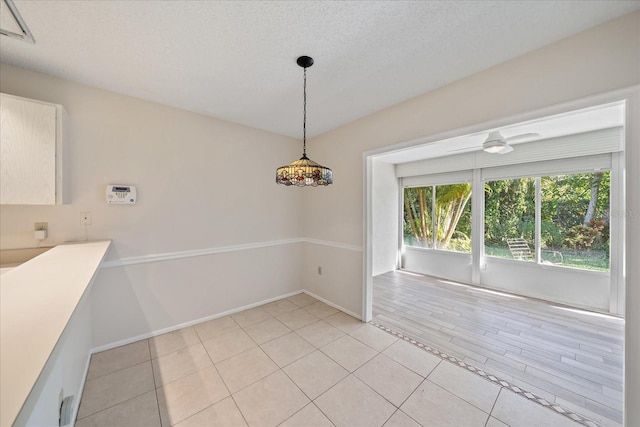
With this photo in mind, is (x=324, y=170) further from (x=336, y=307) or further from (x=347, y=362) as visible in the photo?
(x=336, y=307)

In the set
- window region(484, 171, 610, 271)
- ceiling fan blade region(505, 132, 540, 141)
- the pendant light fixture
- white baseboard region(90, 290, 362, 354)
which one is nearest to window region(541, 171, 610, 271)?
window region(484, 171, 610, 271)

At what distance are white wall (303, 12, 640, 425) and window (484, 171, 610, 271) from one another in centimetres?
281

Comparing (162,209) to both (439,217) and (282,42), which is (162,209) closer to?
(282,42)

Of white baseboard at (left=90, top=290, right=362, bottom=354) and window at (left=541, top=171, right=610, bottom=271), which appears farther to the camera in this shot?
window at (left=541, top=171, right=610, bottom=271)

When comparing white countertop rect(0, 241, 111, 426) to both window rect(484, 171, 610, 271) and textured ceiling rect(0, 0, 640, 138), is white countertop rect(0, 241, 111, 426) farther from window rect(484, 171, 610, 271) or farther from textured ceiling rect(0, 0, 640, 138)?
window rect(484, 171, 610, 271)

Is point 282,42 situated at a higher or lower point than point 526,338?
higher

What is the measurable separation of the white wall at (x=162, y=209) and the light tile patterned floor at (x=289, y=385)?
0.47m

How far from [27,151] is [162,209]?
1.06 metres

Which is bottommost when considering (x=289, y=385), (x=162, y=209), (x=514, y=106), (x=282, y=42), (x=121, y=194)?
(x=289, y=385)

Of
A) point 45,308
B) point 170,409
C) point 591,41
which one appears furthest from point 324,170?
point 170,409

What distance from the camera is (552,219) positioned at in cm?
372

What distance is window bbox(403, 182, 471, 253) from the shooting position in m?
4.60

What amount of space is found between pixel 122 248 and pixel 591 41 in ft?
13.8

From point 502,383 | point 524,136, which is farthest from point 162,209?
point 524,136
